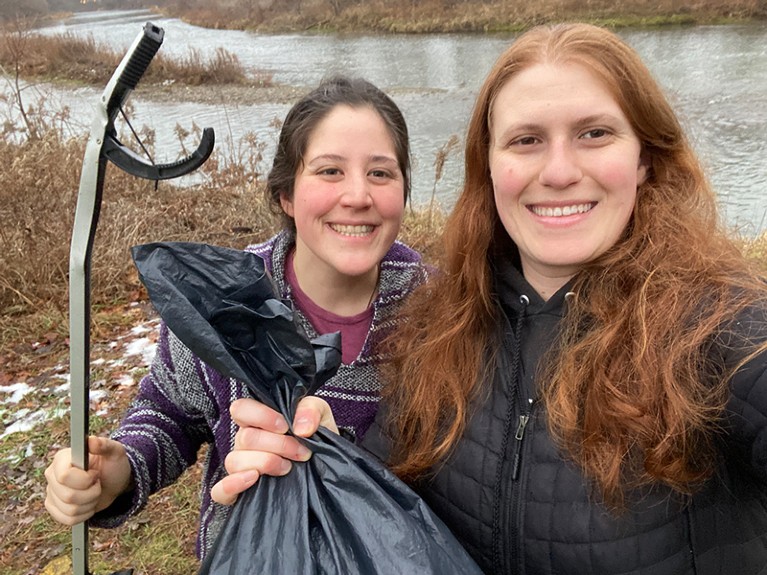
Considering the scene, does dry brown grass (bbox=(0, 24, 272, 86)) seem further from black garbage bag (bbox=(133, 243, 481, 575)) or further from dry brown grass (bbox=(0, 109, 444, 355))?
black garbage bag (bbox=(133, 243, 481, 575))

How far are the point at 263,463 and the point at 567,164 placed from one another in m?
0.91

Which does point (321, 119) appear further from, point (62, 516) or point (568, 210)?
point (62, 516)

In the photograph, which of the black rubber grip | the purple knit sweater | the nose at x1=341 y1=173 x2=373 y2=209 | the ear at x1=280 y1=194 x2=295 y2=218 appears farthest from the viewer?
the ear at x1=280 y1=194 x2=295 y2=218

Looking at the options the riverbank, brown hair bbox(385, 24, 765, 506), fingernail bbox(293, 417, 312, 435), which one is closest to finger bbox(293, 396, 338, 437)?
fingernail bbox(293, 417, 312, 435)

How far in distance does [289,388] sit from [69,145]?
691 cm

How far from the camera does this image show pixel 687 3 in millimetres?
21281

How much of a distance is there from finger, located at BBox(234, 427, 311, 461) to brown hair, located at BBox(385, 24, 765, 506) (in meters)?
0.37

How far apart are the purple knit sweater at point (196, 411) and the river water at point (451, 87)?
2211mm

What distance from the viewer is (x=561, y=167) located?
1398mm

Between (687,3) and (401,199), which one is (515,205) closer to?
(401,199)

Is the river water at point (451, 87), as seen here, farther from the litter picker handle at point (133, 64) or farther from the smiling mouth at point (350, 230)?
the litter picker handle at point (133, 64)

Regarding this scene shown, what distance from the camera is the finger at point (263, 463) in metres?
1.25

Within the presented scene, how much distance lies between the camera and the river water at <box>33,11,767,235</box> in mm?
8750

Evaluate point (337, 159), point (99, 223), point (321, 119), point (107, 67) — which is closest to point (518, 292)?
point (337, 159)
